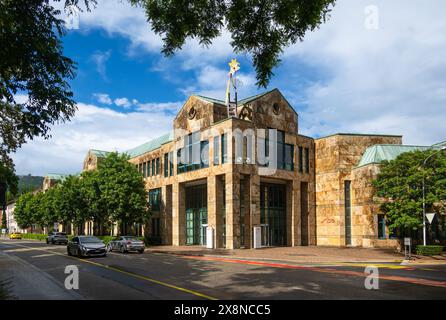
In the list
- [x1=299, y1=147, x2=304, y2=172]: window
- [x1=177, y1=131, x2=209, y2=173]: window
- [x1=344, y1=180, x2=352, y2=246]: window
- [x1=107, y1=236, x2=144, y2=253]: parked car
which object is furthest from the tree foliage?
[x1=344, y1=180, x2=352, y2=246]: window

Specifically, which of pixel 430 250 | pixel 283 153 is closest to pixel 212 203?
pixel 283 153

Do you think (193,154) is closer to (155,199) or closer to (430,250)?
(155,199)

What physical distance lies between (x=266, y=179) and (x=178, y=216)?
11.0 m

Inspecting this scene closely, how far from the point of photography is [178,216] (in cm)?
4647

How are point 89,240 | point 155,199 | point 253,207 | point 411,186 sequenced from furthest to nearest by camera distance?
point 155,199, point 253,207, point 411,186, point 89,240

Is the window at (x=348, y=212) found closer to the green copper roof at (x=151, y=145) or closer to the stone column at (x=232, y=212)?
the stone column at (x=232, y=212)

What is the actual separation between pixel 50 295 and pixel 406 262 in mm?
22526

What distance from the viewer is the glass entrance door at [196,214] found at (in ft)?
153

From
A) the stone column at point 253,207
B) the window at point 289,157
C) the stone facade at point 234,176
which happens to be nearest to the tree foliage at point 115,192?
the stone facade at point 234,176

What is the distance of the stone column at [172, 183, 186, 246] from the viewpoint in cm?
4638

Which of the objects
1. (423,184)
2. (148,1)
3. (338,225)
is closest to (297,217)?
(338,225)

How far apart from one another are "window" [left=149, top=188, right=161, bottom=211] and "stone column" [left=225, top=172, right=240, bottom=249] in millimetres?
16353
